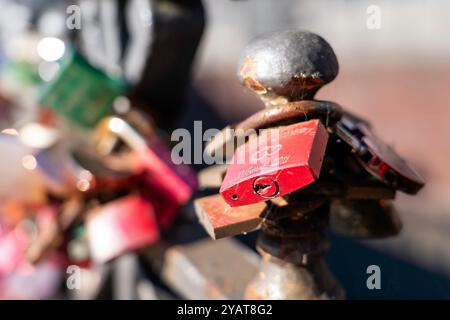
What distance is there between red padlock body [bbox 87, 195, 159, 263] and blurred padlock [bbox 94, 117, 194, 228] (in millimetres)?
17

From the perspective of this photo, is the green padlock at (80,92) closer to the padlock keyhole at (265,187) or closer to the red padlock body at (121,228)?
the red padlock body at (121,228)

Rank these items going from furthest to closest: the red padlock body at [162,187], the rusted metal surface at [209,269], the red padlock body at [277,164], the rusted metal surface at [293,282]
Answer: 1. the red padlock body at [162,187]
2. the rusted metal surface at [209,269]
3. the rusted metal surface at [293,282]
4. the red padlock body at [277,164]

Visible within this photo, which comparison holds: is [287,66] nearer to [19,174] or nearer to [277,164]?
[277,164]

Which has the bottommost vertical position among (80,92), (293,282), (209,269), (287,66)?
(209,269)

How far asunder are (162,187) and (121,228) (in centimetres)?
9

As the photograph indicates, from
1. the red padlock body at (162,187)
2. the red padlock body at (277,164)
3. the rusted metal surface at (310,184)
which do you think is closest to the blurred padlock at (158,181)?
the red padlock body at (162,187)

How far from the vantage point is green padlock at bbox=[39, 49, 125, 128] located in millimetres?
938

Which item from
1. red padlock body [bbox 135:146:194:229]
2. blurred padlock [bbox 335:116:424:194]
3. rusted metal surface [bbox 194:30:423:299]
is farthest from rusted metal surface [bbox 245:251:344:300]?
red padlock body [bbox 135:146:194:229]

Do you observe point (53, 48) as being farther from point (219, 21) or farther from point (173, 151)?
point (219, 21)

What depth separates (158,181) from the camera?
886mm

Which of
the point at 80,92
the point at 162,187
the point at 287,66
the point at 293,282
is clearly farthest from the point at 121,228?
the point at 287,66

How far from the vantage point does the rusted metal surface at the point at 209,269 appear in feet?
2.50
